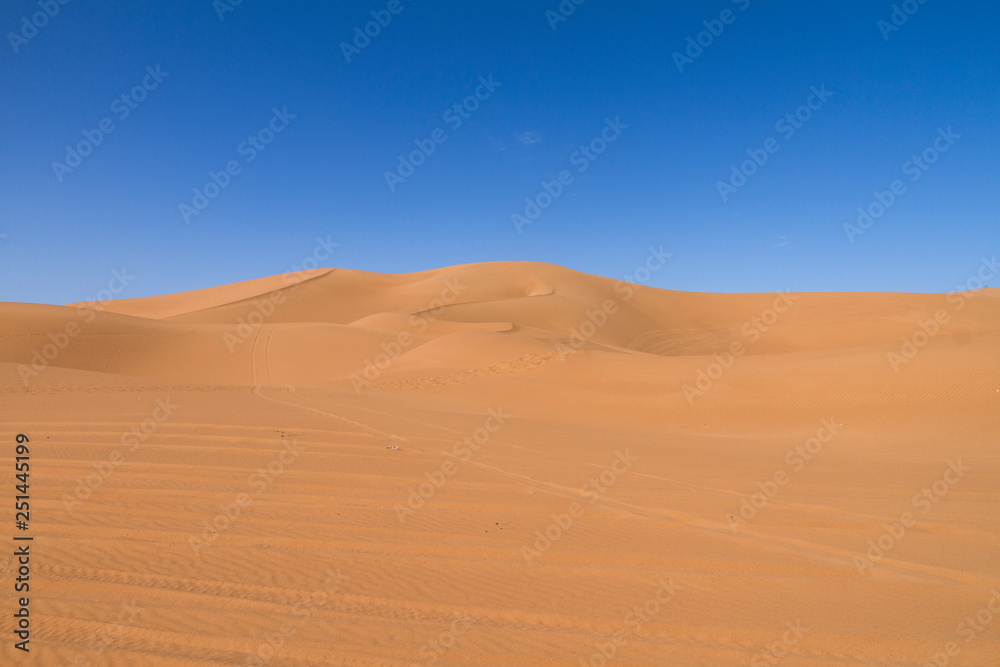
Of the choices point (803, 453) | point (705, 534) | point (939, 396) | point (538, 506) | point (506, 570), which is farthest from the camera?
point (939, 396)

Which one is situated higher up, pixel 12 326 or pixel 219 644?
pixel 12 326

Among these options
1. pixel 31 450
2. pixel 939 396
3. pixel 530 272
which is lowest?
A: pixel 31 450

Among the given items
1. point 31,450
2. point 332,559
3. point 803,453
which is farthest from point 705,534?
point 31,450

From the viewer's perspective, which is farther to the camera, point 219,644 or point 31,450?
point 31,450

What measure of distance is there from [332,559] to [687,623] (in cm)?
222

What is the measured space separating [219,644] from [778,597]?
10.4ft

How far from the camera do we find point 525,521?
5.19 metres

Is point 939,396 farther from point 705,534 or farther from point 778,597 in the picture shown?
point 778,597

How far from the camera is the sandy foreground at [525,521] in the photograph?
312 centimetres

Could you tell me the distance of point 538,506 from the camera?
18.7 feet

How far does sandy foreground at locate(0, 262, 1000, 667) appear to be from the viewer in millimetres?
3121

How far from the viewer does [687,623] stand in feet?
11.1

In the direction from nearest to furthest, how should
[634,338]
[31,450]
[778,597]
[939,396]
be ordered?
1. [778,597]
2. [31,450]
3. [939,396]
4. [634,338]

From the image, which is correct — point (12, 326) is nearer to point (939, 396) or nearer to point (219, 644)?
point (219, 644)
